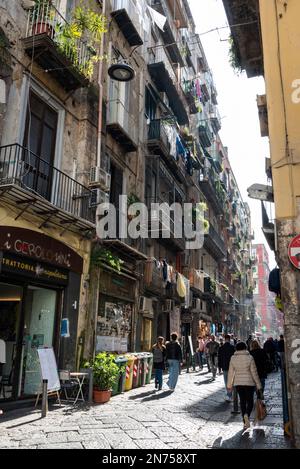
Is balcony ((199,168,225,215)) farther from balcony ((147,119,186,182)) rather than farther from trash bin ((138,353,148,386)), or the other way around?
trash bin ((138,353,148,386))

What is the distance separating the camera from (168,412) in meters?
8.73

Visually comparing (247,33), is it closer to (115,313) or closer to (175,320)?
(115,313)

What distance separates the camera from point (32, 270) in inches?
383

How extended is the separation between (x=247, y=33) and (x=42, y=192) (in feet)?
21.5

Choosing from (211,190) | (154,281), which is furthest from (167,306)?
(211,190)

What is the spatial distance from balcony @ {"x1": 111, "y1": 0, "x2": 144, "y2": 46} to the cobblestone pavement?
42.3 ft

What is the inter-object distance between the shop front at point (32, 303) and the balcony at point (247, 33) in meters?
6.94

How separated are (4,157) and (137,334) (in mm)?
8765

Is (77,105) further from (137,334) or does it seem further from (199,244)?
(199,244)

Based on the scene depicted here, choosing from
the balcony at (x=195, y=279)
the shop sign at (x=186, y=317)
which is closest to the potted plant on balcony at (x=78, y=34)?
the balcony at (x=195, y=279)

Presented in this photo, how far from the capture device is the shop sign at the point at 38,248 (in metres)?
8.93
